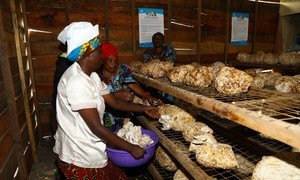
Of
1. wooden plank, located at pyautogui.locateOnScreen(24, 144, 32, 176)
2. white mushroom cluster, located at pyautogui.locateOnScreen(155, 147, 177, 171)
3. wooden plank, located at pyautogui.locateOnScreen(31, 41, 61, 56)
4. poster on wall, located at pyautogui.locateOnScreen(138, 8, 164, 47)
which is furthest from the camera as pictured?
poster on wall, located at pyautogui.locateOnScreen(138, 8, 164, 47)

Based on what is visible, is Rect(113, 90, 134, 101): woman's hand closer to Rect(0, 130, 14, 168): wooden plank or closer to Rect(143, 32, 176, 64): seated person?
Rect(0, 130, 14, 168): wooden plank

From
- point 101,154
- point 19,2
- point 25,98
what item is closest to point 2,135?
point 101,154

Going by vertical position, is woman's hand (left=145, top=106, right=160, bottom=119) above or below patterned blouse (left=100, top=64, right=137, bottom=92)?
below

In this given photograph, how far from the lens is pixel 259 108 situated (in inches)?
55.5

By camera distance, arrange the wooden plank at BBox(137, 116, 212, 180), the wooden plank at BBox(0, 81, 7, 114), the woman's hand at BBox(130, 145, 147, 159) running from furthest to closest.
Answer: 1. the wooden plank at BBox(0, 81, 7, 114)
2. the woman's hand at BBox(130, 145, 147, 159)
3. the wooden plank at BBox(137, 116, 212, 180)

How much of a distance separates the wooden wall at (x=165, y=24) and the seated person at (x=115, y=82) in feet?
5.81

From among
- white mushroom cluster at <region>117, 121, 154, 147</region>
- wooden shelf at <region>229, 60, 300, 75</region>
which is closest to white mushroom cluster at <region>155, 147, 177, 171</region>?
white mushroom cluster at <region>117, 121, 154, 147</region>

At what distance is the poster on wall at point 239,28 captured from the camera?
6.11 meters

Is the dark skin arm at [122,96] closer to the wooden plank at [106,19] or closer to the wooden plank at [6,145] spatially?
the wooden plank at [6,145]

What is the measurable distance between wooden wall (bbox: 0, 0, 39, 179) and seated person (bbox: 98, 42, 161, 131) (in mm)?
1145

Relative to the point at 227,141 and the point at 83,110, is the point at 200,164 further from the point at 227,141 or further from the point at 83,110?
the point at 83,110

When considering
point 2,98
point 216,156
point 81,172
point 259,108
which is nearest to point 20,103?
point 2,98

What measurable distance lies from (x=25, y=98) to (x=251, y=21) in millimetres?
5849

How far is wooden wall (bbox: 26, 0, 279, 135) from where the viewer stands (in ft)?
15.1
